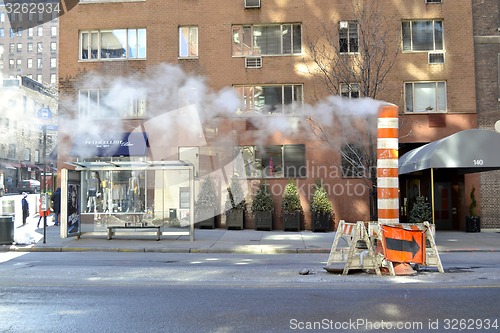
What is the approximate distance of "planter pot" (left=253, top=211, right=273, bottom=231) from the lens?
59.7 feet

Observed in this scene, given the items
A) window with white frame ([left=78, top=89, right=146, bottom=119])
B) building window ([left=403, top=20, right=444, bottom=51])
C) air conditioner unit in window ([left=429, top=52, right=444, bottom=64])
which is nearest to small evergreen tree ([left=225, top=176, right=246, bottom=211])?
window with white frame ([left=78, top=89, right=146, bottom=119])

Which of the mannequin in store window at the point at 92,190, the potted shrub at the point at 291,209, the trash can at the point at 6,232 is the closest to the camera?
the trash can at the point at 6,232

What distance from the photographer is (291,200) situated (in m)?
18.2

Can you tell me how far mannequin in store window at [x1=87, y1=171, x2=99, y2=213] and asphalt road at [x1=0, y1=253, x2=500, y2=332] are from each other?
6.75 metres

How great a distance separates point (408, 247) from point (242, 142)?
11558 millimetres

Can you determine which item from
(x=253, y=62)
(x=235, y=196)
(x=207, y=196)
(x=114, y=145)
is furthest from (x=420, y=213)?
(x=114, y=145)

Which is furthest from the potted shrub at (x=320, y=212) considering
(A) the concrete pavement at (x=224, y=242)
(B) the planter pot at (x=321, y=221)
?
(A) the concrete pavement at (x=224, y=242)

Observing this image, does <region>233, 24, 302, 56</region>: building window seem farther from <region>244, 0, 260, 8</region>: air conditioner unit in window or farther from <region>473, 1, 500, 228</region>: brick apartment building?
<region>473, 1, 500, 228</region>: brick apartment building

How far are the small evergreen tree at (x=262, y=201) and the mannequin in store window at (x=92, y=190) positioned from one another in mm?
5777

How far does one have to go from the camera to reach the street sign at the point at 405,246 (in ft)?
26.7

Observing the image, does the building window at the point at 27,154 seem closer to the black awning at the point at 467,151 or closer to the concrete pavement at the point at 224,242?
the concrete pavement at the point at 224,242

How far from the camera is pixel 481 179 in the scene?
18453 millimetres

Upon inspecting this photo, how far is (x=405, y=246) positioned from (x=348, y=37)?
1253cm

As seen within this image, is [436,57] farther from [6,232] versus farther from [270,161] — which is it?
[6,232]
